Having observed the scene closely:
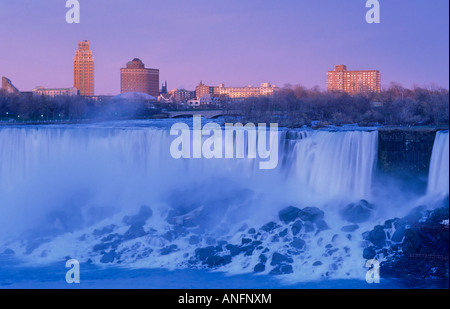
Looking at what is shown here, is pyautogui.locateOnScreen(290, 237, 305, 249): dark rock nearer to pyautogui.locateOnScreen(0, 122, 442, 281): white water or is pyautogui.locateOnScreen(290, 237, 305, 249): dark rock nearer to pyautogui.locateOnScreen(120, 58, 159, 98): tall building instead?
pyautogui.locateOnScreen(0, 122, 442, 281): white water

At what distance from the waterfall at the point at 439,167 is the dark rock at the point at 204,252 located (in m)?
6.02

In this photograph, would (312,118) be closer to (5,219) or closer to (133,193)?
(133,193)

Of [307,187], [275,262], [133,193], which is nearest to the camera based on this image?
[275,262]

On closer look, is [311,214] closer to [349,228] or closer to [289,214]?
[289,214]

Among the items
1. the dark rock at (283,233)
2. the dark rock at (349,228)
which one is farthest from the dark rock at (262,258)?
the dark rock at (349,228)

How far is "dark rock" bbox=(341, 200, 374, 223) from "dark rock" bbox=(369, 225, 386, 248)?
84 centimetres

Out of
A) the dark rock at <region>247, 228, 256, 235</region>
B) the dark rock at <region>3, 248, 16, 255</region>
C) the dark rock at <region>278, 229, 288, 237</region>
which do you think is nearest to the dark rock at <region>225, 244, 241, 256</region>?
the dark rock at <region>247, 228, 256, 235</region>

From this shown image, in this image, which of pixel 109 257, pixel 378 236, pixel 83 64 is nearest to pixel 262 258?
pixel 378 236

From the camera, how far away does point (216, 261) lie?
15633 millimetres
